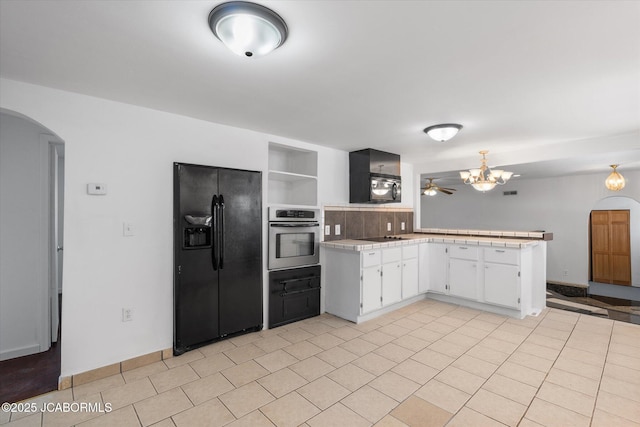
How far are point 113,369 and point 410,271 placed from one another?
11.7ft

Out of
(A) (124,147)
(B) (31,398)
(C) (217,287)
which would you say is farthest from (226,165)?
(B) (31,398)

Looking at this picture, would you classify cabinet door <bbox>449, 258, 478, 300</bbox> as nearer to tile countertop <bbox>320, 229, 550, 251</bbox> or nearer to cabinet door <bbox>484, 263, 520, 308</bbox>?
cabinet door <bbox>484, 263, 520, 308</bbox>

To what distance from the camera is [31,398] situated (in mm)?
2230

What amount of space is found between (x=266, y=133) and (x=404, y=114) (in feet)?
5.20

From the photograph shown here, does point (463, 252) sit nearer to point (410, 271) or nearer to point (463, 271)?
point (463, 271)

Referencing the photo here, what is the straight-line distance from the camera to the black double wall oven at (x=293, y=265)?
3602mm

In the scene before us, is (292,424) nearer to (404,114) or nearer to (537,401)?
(537,401)

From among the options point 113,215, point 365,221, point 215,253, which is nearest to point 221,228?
point 215,253

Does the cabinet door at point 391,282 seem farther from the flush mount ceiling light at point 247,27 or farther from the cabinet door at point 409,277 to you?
the flush mount ceiling light at point 247,27

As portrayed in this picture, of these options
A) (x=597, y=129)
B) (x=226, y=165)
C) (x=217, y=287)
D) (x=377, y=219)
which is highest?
(x=597, y=129)

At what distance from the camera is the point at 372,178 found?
441 cm

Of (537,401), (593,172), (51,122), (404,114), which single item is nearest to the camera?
(537,401)

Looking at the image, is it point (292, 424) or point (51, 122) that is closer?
point (292, 424)

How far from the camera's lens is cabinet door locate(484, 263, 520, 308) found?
384cm
